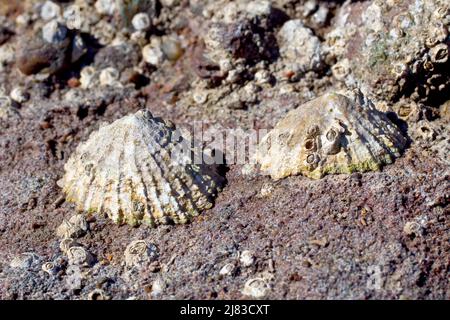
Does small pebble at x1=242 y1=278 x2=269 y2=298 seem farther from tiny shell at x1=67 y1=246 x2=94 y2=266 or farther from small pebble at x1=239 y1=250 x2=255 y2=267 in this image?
tiny shell at x1=67 y1=246 x2=94 y2=266

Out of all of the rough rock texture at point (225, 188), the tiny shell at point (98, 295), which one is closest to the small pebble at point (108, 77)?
the rough rock texture at point (225, 188)

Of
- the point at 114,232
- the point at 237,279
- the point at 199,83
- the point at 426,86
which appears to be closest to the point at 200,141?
the point at 199,83

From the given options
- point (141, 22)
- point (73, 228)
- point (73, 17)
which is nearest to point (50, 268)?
point (73, 228)

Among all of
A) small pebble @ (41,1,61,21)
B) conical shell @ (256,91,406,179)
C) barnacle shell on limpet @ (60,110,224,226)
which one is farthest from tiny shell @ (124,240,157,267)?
small pebble @ (41,1,61,21)

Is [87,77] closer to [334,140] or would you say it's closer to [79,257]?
[79,257]

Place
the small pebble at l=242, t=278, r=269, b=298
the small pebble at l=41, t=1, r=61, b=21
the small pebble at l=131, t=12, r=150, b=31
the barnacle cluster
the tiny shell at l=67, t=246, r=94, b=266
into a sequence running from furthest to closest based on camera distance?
the small pebble at l=41, t=1, r=61, b=21 → the small pebble at l=131, t=12, r=150, b=31 → the barnacle cluster → the tiny shell at l=67, t=246, r=94, b=266 → the small pebble at l=242, t=278, r=269, b=298

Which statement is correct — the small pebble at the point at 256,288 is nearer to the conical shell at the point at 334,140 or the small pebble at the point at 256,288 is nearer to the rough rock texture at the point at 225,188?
the rough rock texture at the point at 225,188
